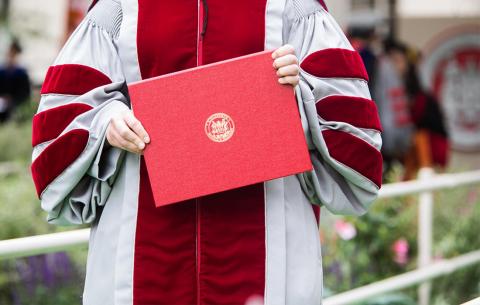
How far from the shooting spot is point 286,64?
207cm

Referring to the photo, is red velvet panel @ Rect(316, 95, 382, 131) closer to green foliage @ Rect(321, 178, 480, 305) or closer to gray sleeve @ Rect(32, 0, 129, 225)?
gray sleeve @ Rect(32, 0, 129, 225)

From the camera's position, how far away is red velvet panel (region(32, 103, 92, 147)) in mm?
2199

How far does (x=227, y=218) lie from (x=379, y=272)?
118 inches

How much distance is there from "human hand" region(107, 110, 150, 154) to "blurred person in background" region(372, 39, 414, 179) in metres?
A: 5.83

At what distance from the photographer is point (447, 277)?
4.93 metres

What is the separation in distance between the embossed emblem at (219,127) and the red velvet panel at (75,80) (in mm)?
326

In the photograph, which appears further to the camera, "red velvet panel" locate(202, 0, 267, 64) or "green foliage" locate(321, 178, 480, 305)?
"green foliage" locate(321, 178, 480, 305)

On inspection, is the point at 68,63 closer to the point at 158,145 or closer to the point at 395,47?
the point at 158,145

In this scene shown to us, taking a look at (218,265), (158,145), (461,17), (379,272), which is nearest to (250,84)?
(158,145)

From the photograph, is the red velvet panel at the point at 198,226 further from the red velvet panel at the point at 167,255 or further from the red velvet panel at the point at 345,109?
the red velvet panel at the point at 345,109

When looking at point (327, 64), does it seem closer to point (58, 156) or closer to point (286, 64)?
point (286, 64)

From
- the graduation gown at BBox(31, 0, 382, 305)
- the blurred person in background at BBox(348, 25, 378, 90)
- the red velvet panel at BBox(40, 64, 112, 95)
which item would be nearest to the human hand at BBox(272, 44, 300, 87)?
the graduation gown at BBox(31, 0, 382, 305)

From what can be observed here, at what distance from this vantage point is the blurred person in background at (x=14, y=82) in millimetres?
9633

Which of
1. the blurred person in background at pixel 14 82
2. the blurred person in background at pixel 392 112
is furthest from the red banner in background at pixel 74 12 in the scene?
the blurred person in background at pixel 392 112
